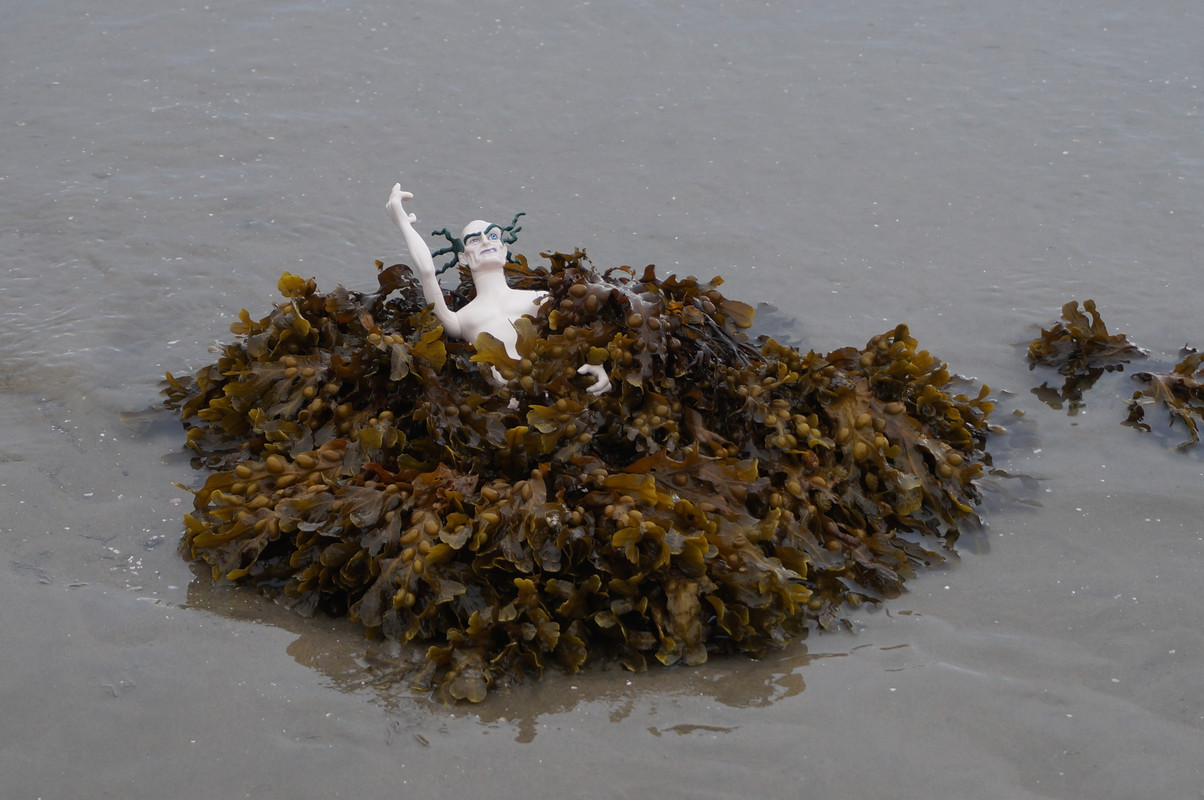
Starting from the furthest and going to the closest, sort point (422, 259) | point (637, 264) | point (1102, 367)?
point (637, 264), point (1102, 367), point (422, 259)

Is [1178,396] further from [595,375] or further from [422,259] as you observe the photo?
[422,259]

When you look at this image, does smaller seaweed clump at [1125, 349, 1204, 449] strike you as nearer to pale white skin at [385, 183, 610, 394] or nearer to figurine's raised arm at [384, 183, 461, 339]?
pale white skin at [385, 183, 610, 394]

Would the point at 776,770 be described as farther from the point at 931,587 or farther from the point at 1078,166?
the point at 1078,166

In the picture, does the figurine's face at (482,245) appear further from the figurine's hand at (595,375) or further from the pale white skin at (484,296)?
the figurine's hand at (595,375)

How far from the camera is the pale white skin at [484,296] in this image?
11.6ft

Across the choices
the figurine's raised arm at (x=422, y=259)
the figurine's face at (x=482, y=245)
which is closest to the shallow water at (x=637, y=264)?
the figurine's raised arm at (x=422, y=259)

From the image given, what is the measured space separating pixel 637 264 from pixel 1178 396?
239 centimetres

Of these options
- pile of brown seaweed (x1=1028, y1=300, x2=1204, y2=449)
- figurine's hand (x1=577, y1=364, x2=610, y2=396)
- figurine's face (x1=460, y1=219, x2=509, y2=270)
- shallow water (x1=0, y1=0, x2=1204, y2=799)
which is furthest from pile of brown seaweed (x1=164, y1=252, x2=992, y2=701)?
pile of brown seaweed (x1=1028, y1=300, x2=1204, y2=449)

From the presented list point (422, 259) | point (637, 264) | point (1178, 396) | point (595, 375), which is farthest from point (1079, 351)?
point (422, 259)

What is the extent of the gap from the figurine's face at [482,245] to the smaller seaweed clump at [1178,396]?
2478 mm

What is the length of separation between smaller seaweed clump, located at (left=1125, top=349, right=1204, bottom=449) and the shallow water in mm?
98

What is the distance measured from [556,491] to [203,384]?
1.51 meters

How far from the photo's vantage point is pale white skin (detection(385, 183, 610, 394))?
3.54 meters

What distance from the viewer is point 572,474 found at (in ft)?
10.3
